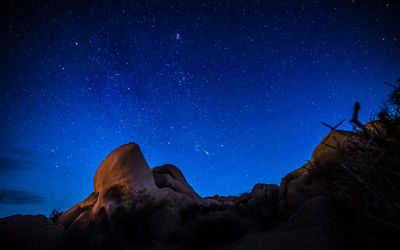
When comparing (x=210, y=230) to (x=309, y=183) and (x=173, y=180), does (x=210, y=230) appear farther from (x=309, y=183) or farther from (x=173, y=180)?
(x=309, y=183)

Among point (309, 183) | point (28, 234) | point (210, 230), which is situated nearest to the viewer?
point (28, 234)

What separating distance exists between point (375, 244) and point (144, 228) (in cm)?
943

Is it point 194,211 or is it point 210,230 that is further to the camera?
point 194,211

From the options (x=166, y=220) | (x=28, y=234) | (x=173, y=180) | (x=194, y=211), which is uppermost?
(x=173, y=180)

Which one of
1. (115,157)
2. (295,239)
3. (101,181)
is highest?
(115,157)

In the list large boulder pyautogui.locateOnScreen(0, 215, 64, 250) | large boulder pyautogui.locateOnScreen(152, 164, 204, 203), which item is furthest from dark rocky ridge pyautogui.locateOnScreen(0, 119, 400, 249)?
large boulder pyautogui.locateOnScreen(152, 164, 204, 203)

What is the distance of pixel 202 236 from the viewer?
816cm

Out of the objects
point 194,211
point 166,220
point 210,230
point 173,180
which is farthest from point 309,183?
point 173,180

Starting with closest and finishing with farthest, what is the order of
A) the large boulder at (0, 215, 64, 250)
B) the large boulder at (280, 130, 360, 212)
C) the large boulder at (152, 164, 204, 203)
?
the large boulder at (0, 215, 64, 250), the large boulder at (280, 130, 360, 212), the large boulder at (152, 164, 204, 203)

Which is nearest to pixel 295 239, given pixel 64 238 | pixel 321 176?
pixel 321 176

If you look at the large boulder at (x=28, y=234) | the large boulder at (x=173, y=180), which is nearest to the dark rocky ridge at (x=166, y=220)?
the large boulder at (x=28, y=234)

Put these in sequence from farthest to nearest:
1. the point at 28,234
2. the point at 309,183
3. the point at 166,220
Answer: the point at 309,183 → the point at 166,220 → the point at 28,234

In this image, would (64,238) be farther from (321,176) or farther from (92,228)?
(321,176)

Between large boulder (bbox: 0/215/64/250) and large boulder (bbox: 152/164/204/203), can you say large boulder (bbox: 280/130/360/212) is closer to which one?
large boulder (bbox: 152/164/204/203)
